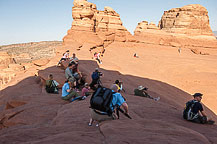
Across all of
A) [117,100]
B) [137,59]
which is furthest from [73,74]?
[137,59]

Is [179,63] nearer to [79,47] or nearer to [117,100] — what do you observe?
[79,47]

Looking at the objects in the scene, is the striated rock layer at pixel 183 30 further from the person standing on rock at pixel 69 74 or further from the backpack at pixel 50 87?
the backpack at pixel 50 87

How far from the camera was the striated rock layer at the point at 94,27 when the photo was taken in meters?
28.0

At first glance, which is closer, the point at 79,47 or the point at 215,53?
the point at 79,47

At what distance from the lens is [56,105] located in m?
7.53

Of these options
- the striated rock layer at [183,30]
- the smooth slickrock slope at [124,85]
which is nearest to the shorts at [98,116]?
the smooth slickrock slope at [124,85]

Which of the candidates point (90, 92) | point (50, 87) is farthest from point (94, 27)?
point (90, 92)

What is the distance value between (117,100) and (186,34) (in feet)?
133

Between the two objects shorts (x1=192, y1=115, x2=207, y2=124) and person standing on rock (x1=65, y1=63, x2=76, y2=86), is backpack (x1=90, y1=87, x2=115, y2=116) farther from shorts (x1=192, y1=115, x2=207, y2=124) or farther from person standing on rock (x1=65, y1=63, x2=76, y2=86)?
person standing on rock (x1=65, y1=63, x2=76, y2=86)

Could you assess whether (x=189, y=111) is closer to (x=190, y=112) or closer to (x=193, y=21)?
(x=190, y=112)

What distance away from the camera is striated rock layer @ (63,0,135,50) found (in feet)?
91.7

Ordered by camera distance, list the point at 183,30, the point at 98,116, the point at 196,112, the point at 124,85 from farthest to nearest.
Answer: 1. the point at 183,30
2. the point at 124,85
3. the point at 196,112
4. the point at 98,116

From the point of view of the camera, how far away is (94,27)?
103ft

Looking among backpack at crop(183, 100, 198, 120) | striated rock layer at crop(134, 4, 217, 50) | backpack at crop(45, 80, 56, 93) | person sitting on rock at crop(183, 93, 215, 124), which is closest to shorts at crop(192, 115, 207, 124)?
person sitting on rock at crop(183, 93, 215, 124)
